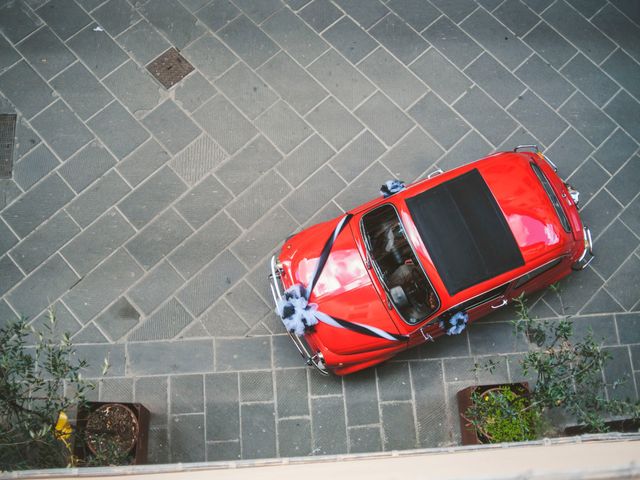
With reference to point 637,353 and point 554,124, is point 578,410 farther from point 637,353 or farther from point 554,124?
point 554,124

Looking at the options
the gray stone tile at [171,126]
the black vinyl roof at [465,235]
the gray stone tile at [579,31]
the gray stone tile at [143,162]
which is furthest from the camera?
the gray stone tile at [579,31]

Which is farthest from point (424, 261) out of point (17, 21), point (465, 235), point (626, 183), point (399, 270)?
point (17, 21)

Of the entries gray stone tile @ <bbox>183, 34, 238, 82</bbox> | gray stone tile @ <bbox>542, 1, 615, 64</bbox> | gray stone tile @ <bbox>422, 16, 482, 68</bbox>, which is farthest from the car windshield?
gray stone tile @ <bbox>542, 1, 615, 64</bbox>

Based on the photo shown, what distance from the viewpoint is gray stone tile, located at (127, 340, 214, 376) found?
19.9 feet

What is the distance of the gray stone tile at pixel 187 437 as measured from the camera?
19.2 feet

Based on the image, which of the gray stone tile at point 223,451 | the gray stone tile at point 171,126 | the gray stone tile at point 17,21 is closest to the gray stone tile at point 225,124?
the gray stone tile at point 171,126

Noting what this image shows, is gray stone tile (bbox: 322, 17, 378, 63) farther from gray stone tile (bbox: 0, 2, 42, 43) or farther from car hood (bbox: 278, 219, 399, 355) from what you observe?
gray stone tile (bbox: 0, 2, 42, 43)

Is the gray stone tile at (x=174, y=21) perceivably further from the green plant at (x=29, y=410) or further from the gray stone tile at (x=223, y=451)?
the gray stone tile at (x=223, y=451)

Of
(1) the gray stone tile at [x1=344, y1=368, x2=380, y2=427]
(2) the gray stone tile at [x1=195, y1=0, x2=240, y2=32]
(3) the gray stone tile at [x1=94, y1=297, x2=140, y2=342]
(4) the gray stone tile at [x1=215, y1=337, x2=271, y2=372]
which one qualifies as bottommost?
(1) the gray stone tile at [x1=344, y1=368, x2=380, y2=427]

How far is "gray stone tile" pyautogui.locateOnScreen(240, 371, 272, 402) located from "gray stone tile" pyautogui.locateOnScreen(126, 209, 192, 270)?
1668mm

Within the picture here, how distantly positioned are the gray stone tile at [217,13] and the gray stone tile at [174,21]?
11 centimetres

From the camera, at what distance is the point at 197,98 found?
22.7ft

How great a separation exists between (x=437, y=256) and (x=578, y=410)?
180cm

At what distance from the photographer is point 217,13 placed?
23.6ft
